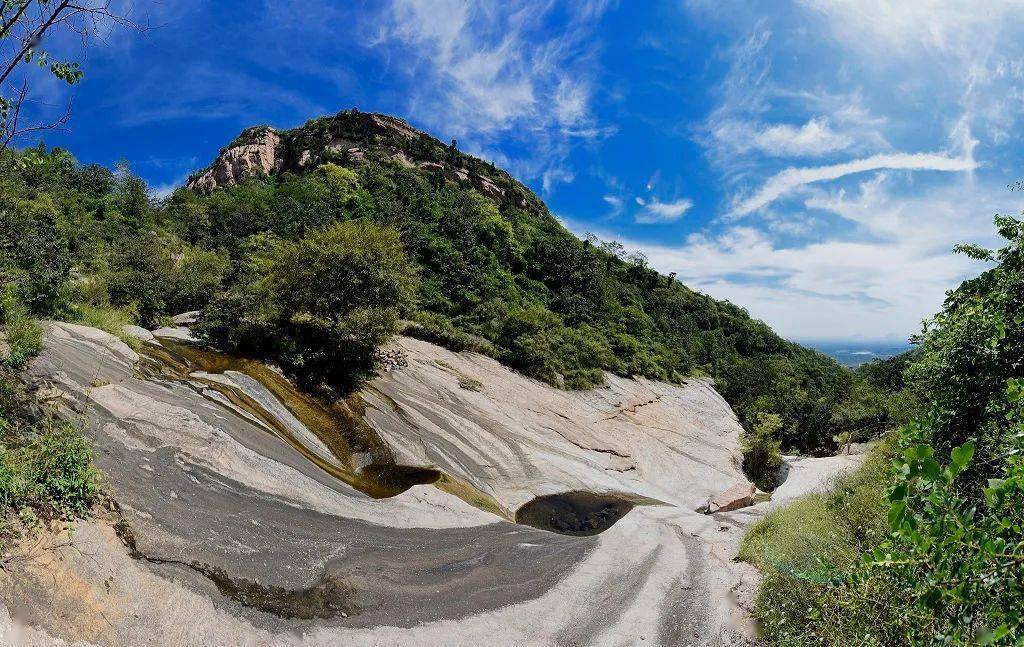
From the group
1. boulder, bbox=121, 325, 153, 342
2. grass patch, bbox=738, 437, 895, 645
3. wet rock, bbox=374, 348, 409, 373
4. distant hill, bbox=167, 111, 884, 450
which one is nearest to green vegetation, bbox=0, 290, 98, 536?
boulder, bbox=121, 325, 153, 342

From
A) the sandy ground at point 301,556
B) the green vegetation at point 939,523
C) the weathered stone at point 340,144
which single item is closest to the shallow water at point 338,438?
the sandy ground at point 301,556

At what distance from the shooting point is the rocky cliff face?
68250mm

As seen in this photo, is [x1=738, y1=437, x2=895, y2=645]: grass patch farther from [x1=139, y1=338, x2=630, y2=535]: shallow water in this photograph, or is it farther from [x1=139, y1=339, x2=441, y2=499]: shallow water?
[x1=139, y1=339, x2=441, y2=499]: shallow water

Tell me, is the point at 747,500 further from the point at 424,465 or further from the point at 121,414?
the point at 121,414

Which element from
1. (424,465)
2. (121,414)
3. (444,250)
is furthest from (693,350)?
(121,414)

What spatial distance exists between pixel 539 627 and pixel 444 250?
3806 centimetres

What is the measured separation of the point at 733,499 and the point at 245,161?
77.5 metres

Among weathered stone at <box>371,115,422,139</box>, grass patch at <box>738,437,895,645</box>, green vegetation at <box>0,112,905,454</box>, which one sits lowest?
grass patch at <box>738,437,895,645</box>

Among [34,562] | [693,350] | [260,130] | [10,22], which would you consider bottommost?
[34,562]

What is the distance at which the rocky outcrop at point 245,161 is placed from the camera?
2697 inches

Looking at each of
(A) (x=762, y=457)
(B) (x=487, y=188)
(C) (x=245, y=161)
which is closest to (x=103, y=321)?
(A) (x=762, y=457)

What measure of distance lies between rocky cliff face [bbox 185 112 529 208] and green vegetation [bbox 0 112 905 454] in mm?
496

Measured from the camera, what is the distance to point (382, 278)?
19.5 metres

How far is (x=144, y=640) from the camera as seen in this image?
5.90m
